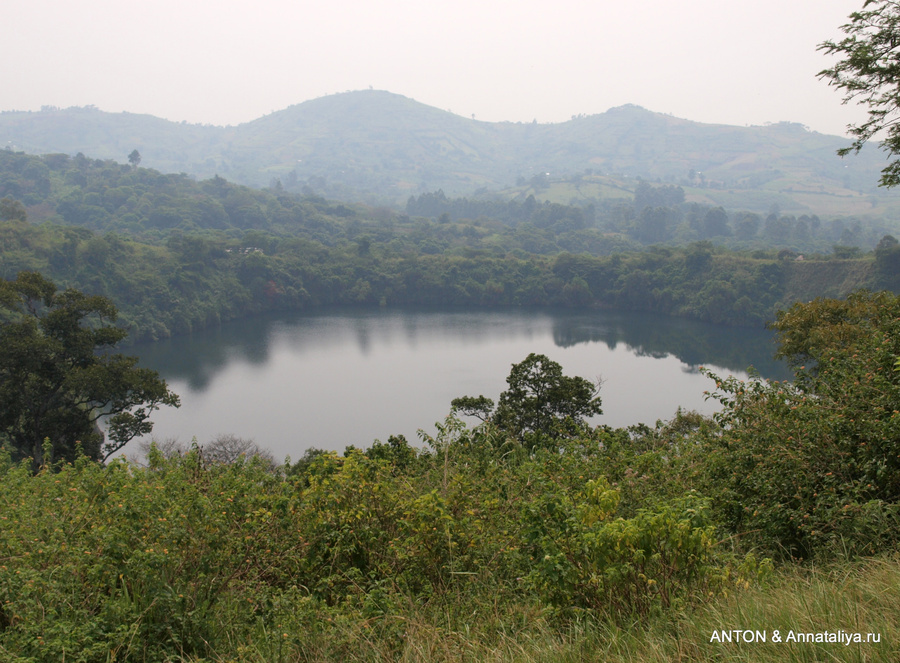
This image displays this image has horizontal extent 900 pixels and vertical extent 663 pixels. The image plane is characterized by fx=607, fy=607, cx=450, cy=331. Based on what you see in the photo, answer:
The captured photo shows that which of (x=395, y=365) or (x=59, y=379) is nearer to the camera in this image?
(x=59, y=379)

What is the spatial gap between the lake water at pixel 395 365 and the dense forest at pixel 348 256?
3.12m

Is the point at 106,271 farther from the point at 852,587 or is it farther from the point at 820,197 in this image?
the point at 820,197

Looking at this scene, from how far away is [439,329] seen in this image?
44.3 meters

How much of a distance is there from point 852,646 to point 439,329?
1664 inches

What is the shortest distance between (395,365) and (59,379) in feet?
69.5

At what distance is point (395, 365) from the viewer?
33.5 meters

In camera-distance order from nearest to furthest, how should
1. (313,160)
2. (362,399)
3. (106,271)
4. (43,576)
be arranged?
(43,576) < (362,399) < (106,271) < (313,160)

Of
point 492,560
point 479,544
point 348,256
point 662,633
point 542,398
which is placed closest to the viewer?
point 662,633

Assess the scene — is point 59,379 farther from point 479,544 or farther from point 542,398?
point 479,544

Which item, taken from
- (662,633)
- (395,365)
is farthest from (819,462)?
(395,365)

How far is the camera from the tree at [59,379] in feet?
40.7

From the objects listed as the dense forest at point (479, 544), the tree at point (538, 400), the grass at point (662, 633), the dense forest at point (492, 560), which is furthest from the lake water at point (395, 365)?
the grass at point (662, 633)

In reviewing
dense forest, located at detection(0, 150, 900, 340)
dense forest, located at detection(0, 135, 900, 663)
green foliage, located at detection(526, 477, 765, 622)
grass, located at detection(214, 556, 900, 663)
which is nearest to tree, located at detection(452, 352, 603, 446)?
dense forest, located at detection(0, 135, 900, 663)

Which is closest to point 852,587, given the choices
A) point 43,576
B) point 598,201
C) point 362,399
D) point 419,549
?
point 419,549
